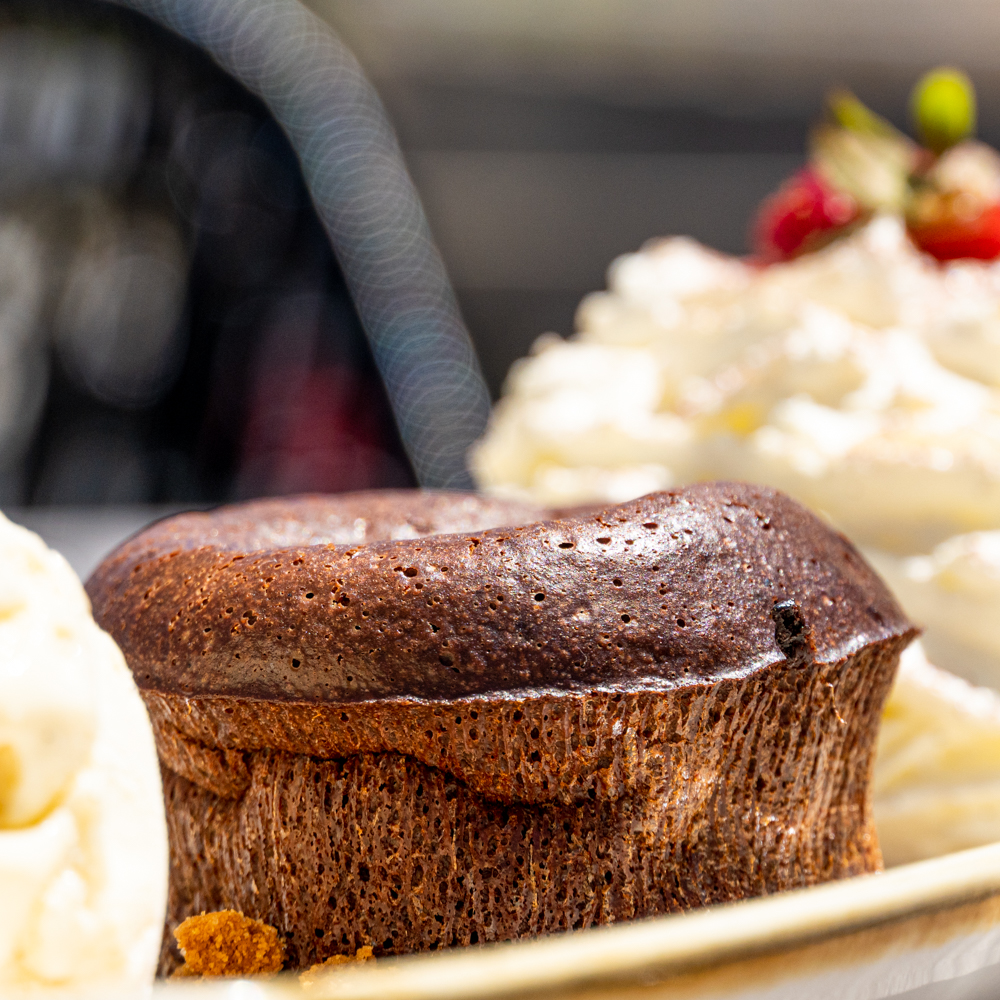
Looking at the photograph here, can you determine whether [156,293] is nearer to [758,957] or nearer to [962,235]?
[962,235]

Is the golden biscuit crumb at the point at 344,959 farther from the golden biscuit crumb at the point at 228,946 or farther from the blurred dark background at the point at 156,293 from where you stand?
the blurred dark background at the point at 156,293

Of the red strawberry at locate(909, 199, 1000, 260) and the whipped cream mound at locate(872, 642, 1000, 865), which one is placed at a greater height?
the red strawberry at locate(909, 199, 1000, 260)

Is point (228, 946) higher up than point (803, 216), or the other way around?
point (803, 216)

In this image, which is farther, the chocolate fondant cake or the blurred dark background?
the blurred dark background

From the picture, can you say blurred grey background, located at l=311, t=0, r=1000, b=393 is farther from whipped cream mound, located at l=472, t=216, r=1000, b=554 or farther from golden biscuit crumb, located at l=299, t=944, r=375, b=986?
golden biscuit crumb, located at l=299, t=944, r=375, b=986

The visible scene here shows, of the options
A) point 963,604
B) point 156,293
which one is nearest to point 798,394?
point 963,604

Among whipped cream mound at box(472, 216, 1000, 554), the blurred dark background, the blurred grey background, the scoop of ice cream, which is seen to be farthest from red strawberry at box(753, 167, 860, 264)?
the blurred grey background

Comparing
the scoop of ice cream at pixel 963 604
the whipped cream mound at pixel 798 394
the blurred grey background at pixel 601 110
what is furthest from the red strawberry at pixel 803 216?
the blurred grey background at pixel 601 110

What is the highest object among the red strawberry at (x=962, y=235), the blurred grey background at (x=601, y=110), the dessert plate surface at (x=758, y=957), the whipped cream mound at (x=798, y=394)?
the blurred grey background at (x=601, y=110)
